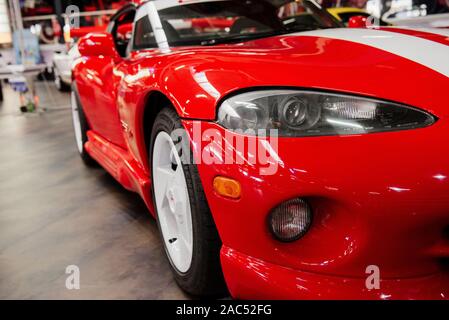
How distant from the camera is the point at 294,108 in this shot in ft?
3.77

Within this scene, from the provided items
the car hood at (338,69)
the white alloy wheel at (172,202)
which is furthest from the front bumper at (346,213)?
the white alloy wheel at (172,202)

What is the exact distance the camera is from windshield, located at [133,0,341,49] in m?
2.05

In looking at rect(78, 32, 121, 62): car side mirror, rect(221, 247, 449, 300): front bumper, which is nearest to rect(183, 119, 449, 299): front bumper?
rect(221, 247, 449, 300): front bumper

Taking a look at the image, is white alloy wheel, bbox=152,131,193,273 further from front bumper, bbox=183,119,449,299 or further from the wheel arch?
front bumper, bbox=183,119,449,299

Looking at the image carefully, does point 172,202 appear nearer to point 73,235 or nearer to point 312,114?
point 312,114

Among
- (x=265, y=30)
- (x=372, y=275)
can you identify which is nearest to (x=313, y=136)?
(x=372, y=275)

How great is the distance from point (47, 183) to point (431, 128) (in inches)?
96.2

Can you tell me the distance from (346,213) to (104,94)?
165cm

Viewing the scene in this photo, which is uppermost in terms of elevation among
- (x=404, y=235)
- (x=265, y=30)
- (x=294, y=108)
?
(x=265, y=30)

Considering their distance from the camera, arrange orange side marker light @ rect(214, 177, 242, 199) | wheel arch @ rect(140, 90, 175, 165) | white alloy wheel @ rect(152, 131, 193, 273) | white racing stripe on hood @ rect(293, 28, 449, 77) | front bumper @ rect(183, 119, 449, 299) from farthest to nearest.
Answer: wheel arch @ rect(140, 90, 175, 165)
white alloy wheel @ rect(152, 131, 193, 273)
white racing stripe on hood @ rect(293, 28, 449, 77)
orange side marker light @ rect(214, 177, 242, 199)
front bumper @ rect(183, 119, 449, 299)

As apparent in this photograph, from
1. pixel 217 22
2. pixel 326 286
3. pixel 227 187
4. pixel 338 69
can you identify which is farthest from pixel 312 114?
pixel 217 22

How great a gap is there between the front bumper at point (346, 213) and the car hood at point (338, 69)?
12 centimetres
